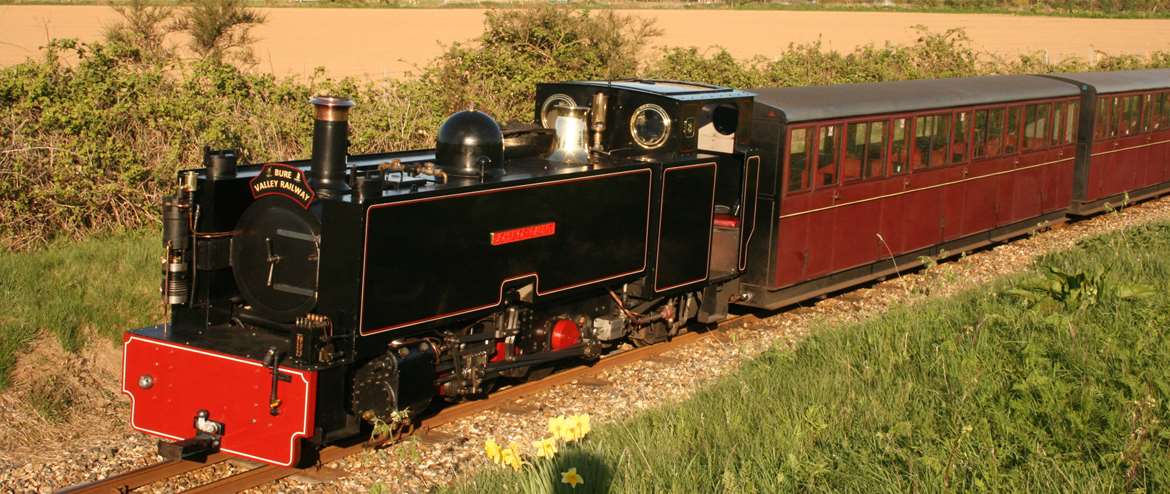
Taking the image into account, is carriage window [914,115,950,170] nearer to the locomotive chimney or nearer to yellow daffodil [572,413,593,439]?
the locomotive chimney

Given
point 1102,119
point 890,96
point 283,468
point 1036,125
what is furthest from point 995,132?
point 283,468

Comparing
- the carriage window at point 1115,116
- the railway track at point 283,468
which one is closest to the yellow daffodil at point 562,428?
the railway track at point 283,468

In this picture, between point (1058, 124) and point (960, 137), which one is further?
point (1058, 124)

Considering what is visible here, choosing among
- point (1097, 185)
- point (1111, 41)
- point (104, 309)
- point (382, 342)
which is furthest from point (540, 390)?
point (1111, 41)

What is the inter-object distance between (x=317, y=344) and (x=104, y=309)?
3.38 meters

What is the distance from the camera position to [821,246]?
430 inches

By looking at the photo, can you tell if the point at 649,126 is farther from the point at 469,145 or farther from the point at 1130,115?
the point at 1130,115

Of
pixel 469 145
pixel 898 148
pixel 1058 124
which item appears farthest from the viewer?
pixel 1058 124

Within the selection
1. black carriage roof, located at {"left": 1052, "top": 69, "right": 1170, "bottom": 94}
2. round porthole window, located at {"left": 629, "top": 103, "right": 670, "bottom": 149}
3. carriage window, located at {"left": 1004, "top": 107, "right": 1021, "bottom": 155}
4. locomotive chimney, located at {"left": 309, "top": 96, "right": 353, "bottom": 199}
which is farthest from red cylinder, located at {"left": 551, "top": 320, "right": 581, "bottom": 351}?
black carriage roof, located at {"left": 1052, "top": 69, "right": 1170, "bottom": 94}

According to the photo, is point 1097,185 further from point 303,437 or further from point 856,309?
point 303,437

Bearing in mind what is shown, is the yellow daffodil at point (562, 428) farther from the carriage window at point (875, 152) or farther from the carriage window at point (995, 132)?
the carriage window at point (995, 132)

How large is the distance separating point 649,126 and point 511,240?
202 cm

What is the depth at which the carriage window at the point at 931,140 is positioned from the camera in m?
12.0

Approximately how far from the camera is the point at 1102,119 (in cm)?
1636
